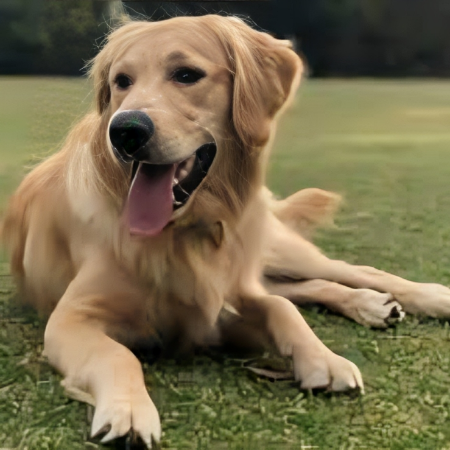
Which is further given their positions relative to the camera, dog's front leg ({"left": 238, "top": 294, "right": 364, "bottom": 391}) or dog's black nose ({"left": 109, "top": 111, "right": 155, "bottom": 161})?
dog's front leg ({"left": 238, "top": 294, "right": 364, "bottom": 391})

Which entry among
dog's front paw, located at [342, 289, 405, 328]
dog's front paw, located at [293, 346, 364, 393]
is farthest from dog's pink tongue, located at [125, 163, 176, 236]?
dog's front paw, located at [342, 289, 405, 328]

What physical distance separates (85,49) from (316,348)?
771mm

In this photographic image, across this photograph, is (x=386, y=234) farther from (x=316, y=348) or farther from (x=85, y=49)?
(x=85, y=49)

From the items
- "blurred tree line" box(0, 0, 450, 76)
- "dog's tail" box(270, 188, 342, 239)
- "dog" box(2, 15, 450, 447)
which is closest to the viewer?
"dog" box(2, 15, 450, 447)

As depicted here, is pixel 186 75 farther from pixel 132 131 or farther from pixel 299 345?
pixel 299 345

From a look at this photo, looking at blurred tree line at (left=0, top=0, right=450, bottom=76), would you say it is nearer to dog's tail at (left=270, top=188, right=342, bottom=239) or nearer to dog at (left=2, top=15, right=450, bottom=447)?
dog at (left=2, top=15, right=450, bottom=447)

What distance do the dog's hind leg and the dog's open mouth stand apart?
1.09 ft

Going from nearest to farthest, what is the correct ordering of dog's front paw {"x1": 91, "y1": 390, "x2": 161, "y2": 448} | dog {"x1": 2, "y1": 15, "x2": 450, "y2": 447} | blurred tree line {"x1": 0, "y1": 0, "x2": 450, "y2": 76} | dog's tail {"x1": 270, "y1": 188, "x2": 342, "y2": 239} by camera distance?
dog's front paw {"x1": 91, "y1": 390, "x2": 161, "y2": 448} < dog {"x1": 2, "y1": 15, "x2": 450, "y2": 447} < blurred tree line {"x1": 0, "y1": 0, "x2": 450, "y2": 76} < dog's tail {"x1": 270, "y1": 188, "x2": 342, "y2": 239}

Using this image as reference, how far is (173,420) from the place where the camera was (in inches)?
47.1

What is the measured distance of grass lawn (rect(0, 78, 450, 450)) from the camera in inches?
46.3

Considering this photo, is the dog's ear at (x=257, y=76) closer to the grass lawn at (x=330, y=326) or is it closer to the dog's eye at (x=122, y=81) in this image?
the grass lawn at (x=330, y=326)

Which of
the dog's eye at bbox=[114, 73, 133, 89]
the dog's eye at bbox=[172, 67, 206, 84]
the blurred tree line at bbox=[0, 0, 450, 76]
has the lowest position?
the dog's eye at bbox=[114, 73, 133, 89]

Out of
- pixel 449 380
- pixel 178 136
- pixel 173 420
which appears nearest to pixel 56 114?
pixel 178 136

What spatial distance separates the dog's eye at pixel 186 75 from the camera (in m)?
1.21
